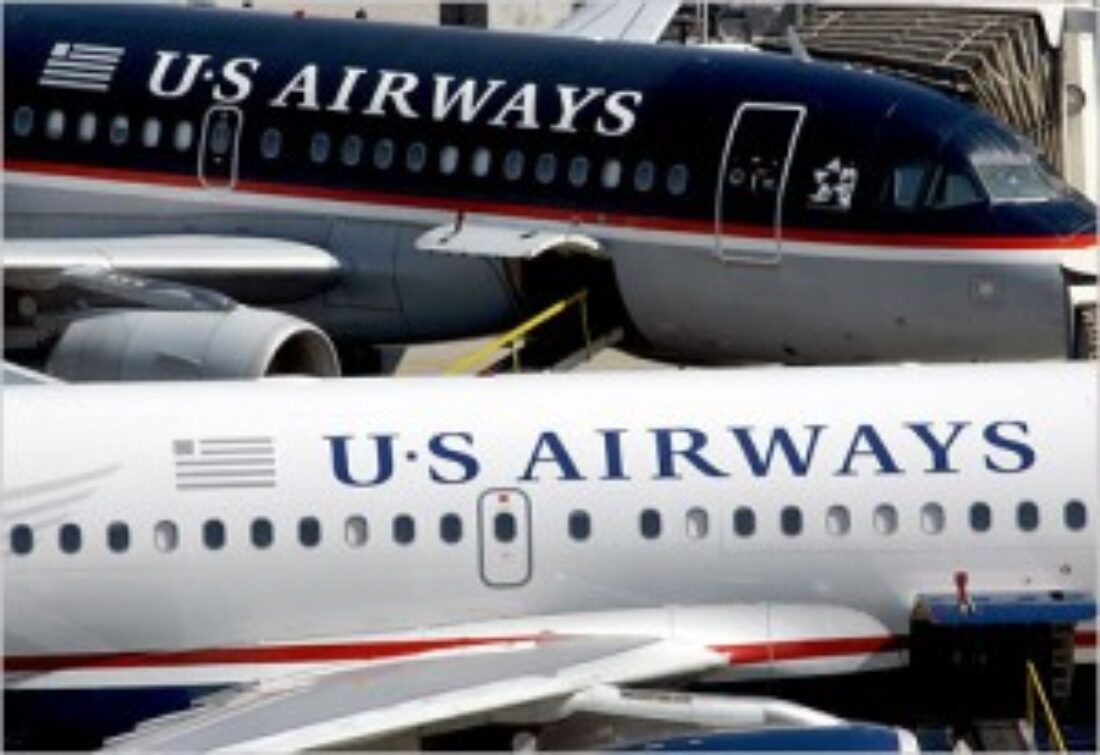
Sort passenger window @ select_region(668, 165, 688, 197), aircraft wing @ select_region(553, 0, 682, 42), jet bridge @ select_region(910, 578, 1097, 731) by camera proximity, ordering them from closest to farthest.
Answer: jet bridge @ select_region(910, 578, 1097, 731)
passenger window @ select_region(668, 165, 688, 197)
aircraft wing @ select_region(553, 0, 682, 42)

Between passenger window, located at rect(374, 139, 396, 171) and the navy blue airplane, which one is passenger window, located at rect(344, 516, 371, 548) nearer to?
the navy blue airplane

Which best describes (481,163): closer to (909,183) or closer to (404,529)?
(909,183)

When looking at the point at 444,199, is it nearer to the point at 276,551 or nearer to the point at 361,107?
the point at 361,107

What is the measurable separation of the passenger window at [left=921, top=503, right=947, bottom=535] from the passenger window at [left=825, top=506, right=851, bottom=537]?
1.45 ft

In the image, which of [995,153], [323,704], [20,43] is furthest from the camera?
[20,43]

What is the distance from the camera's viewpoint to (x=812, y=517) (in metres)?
19.8

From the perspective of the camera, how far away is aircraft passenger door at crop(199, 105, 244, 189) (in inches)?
1197

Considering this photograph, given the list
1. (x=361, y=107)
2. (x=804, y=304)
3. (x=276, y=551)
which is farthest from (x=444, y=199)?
(x=276, y=551)

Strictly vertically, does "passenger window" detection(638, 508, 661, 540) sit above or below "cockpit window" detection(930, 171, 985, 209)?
below

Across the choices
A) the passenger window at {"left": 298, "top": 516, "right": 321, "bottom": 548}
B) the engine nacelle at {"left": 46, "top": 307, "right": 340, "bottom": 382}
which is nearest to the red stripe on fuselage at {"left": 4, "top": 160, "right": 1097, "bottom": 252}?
the engine nacelle at {"left": 46, "top": 307, "right": 340, "bottom": 382}

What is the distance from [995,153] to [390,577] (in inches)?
412

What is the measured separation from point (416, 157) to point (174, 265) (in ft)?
7.93

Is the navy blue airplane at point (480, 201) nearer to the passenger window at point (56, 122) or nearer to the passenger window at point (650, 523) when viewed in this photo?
the passenger window at point (56, 122)

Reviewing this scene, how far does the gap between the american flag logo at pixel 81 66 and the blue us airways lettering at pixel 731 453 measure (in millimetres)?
11766
